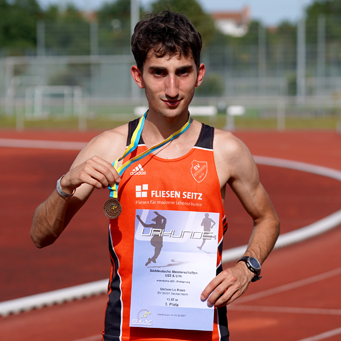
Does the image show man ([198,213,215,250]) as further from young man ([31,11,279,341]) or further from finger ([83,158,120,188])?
finger ([83,158,120,188])

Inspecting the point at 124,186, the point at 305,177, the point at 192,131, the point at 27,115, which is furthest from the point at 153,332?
the point at 27,115

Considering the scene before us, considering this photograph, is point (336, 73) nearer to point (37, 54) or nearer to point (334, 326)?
point (37, 54)

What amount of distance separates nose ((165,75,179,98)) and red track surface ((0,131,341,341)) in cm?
305

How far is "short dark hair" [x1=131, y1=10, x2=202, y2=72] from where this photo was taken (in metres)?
2.37

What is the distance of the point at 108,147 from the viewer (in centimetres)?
250

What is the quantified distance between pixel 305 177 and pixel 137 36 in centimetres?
1171

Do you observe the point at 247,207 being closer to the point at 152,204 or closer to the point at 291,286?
the point at 152,204

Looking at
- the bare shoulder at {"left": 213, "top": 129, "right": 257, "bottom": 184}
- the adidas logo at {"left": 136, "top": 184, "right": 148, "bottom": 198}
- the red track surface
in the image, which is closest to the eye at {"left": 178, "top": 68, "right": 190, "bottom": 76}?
the bare shoulder at {"left": 213, "top": 129, "right": 257, "bottom": 184}

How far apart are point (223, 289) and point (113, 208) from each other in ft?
1.53

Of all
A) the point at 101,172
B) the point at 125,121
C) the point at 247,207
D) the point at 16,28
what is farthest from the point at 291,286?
the point at 16,28

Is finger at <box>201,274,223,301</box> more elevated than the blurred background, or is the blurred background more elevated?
the blurred background

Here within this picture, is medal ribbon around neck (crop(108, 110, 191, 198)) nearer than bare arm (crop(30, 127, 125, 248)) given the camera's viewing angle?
No

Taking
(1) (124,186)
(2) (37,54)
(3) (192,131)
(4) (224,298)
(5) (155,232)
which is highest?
(2) (37,54)

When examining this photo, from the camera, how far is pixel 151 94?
2.39 metres
